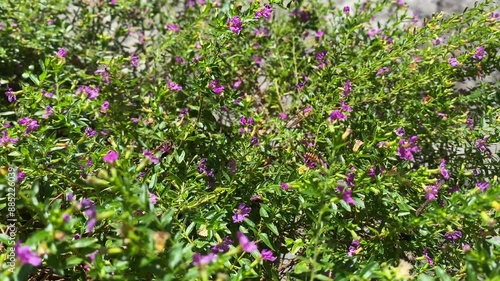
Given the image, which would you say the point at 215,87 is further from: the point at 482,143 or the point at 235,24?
the point at 482,143

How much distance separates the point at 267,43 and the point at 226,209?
1134mm

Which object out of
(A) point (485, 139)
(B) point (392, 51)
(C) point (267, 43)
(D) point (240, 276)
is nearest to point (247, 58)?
(C) point (267, 43)

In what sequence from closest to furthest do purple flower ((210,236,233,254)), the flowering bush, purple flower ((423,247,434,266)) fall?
the flowering bush < purple flower ((210,236,233,254)) < purple flower ((423,247,434,266))

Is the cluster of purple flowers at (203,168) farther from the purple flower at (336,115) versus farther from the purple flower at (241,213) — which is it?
the purple flower at (336,115)

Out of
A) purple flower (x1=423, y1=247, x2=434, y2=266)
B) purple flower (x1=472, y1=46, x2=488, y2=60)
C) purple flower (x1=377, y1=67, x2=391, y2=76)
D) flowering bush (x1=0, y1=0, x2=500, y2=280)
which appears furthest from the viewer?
purple flower (x1=377, y1=67, x2=391, y2=76)

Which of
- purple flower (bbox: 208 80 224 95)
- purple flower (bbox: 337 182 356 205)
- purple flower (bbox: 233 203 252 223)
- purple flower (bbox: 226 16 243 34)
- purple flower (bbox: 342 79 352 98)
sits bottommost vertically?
purple flower (bbox: 233 203 252 223)

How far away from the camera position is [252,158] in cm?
171

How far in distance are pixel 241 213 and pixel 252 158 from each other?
244 mm

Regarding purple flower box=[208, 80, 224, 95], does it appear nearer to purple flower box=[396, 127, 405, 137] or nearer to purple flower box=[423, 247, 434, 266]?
purple flower box=[396, 127, 405, 137]

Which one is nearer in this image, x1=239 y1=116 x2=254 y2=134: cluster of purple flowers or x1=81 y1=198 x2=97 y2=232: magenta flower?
x1=81 y1=198 x2=97 y2=232: magenta flower

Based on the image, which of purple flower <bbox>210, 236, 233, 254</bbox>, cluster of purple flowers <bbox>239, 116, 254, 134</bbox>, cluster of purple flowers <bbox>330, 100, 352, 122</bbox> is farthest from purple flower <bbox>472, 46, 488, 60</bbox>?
purple flower <bbox>210, 236, 233, 254</bbox>

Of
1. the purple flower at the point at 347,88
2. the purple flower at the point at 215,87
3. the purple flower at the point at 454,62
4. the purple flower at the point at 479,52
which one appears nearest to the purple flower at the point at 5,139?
the purple flower at the point at 215,87

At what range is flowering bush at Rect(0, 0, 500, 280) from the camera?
1.14 metres

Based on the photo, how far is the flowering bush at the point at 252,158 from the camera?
1136mm
